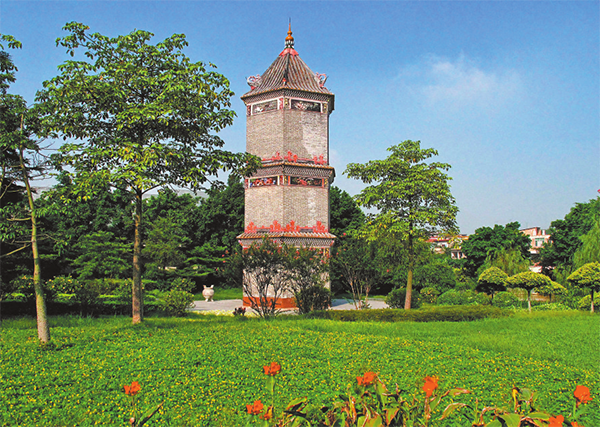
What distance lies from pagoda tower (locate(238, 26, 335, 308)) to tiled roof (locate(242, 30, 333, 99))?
0.06 m

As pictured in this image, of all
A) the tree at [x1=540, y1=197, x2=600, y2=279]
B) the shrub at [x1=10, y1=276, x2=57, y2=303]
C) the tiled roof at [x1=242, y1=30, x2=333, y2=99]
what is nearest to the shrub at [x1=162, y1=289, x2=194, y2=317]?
the shrub at [x1=10, y1=276, x2=57, y2=303]

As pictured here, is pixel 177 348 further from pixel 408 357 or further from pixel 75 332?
pixel 408 357

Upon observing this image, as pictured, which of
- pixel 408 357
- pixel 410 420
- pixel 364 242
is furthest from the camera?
pixel 364 242

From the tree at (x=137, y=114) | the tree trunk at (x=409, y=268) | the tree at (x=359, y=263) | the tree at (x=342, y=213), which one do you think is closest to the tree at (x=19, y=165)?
the tree at (x=137, y=114)

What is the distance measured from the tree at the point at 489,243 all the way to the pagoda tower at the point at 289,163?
60.5ft

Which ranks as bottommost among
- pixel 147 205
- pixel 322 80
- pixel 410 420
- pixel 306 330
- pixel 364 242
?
pixel 306 330

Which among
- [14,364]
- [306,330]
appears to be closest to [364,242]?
[306,330]

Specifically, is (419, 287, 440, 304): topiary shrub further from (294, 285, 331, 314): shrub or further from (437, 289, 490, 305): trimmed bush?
(294, 285, 331, 314): shrub

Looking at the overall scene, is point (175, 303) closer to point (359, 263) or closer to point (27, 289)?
point (27, 289)

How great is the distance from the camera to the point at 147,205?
30.0 metres

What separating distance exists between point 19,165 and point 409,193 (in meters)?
12.5

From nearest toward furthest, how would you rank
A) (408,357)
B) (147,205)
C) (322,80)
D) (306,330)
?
(408,357)
(306,330)
(322,80)
(147,205)

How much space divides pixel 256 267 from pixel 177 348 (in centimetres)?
609

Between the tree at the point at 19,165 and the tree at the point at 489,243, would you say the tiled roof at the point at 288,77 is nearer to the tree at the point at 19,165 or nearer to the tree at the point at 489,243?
the tree at the point at 19,165
